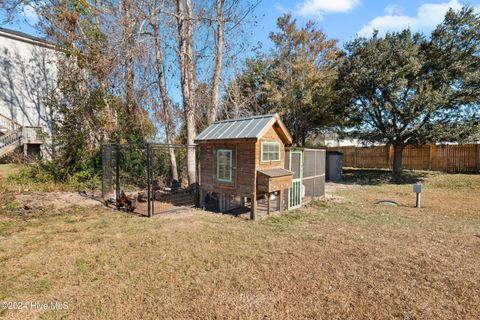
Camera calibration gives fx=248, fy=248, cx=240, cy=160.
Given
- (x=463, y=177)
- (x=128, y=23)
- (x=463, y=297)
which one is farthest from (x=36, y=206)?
(x=463, y=177)

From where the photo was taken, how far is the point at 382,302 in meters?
2.92

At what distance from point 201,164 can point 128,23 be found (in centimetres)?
596

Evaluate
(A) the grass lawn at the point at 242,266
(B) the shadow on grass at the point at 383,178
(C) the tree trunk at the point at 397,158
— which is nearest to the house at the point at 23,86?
(A) the grass lawn at the point at 242,266

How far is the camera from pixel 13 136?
1441 centimetres

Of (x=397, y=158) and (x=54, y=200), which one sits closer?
(x=54, y=200)

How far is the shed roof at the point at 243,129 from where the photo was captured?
6531 millimetres

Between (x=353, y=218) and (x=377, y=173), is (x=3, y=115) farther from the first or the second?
(x=377, y=173)

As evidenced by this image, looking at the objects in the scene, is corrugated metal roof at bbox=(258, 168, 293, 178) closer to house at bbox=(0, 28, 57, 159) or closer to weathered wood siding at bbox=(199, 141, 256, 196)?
weathered wood siding at bbox=(199, 141, 256, 196)

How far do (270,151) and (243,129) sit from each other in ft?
3.31

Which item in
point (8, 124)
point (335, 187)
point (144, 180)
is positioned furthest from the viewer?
point (8, 124)

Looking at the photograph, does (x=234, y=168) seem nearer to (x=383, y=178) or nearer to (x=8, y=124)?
(x=383, y=178)

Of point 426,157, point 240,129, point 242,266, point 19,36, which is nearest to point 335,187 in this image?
point 240,129

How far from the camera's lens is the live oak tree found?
12.7m

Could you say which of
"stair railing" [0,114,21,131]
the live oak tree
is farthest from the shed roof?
"stair railing" [0,114,21,131]
